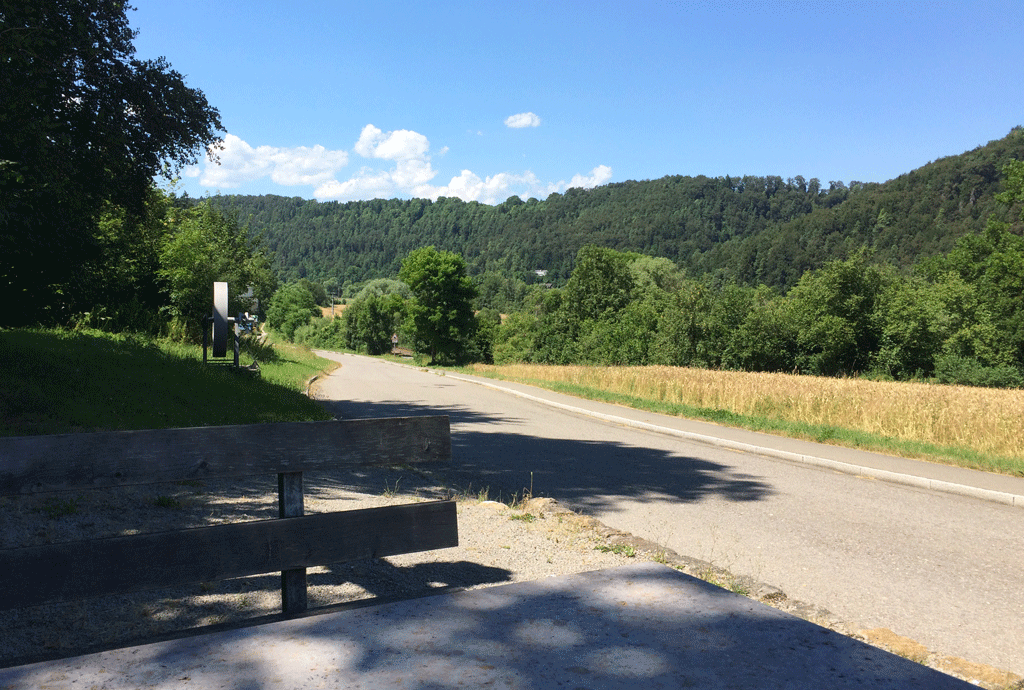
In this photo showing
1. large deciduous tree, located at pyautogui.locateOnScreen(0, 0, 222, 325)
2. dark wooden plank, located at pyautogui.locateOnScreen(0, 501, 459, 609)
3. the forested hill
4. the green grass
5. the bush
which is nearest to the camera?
dark wooden plank, located at pyautogui.locateOnScreen(0, 501, 459, 609)

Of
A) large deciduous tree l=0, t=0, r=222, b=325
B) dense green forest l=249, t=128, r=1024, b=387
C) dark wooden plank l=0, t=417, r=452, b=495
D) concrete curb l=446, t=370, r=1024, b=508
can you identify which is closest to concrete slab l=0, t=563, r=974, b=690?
dark wooden plank l=0, t=417, r=452, b=495

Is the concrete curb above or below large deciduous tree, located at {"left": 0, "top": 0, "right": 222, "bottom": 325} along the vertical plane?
below

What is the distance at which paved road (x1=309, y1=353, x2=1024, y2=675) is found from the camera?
15.3ft

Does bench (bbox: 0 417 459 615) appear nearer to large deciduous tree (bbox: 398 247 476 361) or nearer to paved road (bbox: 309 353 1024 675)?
paved road (bbox: 309 353 1024 675)

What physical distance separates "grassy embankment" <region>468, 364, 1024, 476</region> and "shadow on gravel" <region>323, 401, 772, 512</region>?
159 inches

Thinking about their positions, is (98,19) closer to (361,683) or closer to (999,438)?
(361,683)

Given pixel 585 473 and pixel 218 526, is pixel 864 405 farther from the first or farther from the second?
pixel 218 526

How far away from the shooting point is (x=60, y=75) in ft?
38.0

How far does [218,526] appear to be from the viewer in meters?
3.27

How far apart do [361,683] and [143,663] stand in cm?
85

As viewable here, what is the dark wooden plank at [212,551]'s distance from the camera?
2879 mm

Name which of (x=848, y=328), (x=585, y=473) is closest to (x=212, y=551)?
(x=585, y=473)

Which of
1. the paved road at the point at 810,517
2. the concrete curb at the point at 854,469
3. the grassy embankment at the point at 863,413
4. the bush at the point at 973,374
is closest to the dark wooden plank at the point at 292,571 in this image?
the paved road at the point at 810,517

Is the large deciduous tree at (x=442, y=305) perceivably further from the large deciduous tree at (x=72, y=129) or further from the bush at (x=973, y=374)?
the large deciduous tree at (x=72, y=129)
